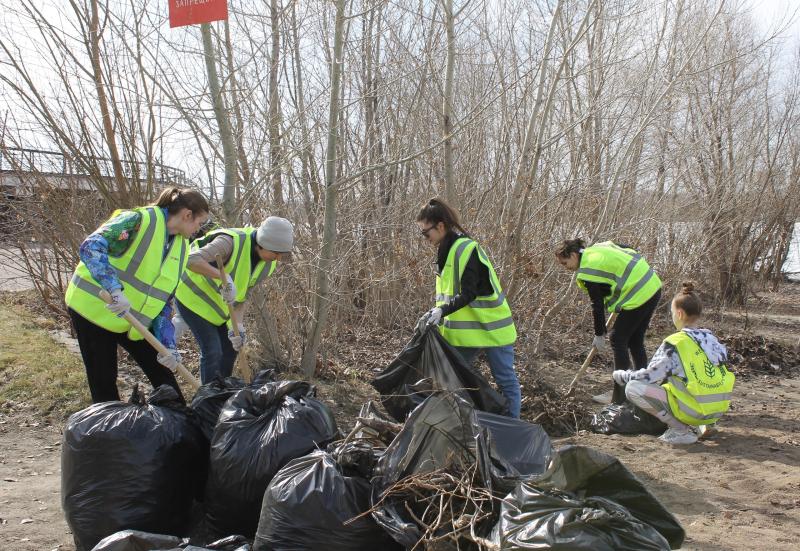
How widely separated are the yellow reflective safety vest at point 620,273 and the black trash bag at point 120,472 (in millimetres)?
3146

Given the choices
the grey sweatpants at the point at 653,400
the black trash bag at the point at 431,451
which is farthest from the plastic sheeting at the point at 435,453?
the grey sweatpants at the point at 653,400

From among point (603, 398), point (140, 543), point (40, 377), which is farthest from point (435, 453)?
point (40, 377)

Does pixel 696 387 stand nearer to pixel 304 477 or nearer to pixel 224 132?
pixel 304 477

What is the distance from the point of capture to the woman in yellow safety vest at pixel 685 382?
4.13 m

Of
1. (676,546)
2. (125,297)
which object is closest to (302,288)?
(125,297)

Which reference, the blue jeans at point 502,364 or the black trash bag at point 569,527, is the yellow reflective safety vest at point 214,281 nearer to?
the blue jeans at point 502,364

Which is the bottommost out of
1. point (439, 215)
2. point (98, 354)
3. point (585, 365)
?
point (585, 365)

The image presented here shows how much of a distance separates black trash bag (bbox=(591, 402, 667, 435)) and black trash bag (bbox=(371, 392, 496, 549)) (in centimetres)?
242

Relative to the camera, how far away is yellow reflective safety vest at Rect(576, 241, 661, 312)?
4.75 metres

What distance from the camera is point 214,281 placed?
12.2ft

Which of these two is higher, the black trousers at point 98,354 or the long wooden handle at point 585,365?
the black trousers at point 98,354

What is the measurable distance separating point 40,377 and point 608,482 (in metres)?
4.25

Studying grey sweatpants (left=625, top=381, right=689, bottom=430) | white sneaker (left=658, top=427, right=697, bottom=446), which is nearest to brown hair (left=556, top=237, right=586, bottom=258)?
grey sweatpants (left=625, top=381, right=689, bottom=430)

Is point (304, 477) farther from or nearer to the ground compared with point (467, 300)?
nearer to the ground
